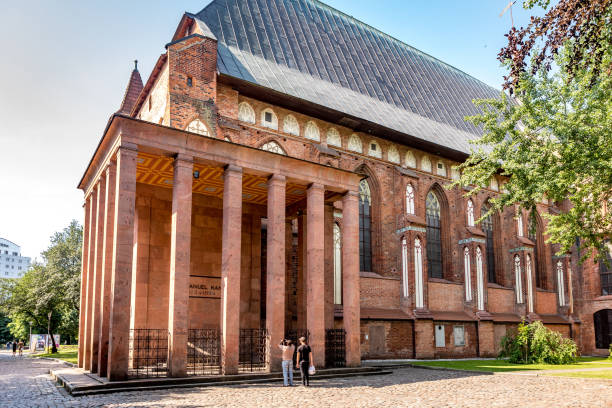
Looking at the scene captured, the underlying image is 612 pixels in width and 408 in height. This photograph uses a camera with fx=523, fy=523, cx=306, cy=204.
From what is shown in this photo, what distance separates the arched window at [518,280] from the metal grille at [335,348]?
58.7 feet

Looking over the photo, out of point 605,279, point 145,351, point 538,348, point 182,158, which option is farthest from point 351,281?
point 605,279

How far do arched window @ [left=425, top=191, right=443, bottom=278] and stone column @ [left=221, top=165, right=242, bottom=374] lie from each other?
1629 centimetres

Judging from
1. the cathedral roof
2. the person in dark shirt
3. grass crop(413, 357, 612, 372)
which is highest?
the cathedral roof

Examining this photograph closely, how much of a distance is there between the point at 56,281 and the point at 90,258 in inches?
1043

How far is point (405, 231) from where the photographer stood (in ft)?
88.6

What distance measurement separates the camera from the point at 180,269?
14.7 metres

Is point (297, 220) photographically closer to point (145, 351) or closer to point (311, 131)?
point (311, 131)

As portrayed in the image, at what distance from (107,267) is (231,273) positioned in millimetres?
3662

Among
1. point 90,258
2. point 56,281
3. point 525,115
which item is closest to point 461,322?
point 525,115

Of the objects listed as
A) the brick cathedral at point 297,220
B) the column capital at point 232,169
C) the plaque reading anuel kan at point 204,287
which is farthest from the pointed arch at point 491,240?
the column capital at point 232,169

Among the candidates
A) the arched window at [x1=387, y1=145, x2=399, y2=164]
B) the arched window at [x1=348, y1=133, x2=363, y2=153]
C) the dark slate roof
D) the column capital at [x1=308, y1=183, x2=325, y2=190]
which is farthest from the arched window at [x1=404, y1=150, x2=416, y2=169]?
the column capital at [x1=308, y1=183, x2=325, y2=190]

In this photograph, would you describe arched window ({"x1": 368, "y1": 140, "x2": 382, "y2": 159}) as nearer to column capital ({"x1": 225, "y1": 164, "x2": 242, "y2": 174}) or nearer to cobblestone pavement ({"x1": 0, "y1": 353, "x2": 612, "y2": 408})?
column capital ({"x1": 225, "y1": 164, "x2": 242, "y2": 174})

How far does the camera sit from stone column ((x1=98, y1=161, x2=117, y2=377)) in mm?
14531

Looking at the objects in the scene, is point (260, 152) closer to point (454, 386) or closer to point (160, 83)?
point (160, 83)
